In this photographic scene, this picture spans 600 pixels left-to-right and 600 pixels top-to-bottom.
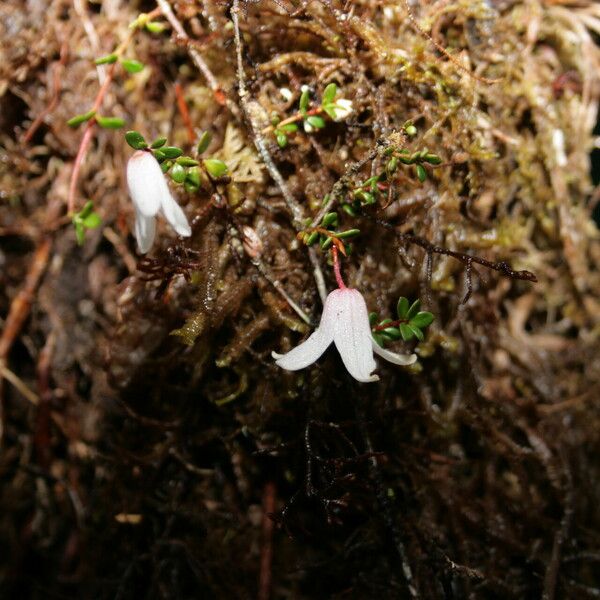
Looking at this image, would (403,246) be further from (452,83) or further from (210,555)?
(210,555)

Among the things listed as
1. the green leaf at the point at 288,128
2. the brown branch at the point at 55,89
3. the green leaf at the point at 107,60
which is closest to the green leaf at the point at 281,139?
the green leaf at the point at 288,128

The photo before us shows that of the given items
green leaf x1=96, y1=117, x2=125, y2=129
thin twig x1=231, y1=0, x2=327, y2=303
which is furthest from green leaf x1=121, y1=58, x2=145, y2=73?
thin twig x1=231, y1=0, x2=327, y2=303

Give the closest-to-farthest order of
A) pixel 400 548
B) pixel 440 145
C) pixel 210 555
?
pixel 400 548 < pixel 440 145 < pixel 210 555

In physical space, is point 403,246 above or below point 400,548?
above

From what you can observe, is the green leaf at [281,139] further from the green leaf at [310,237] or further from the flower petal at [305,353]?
the flower petal at [305,353]

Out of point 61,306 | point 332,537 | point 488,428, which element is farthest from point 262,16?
point 332,537

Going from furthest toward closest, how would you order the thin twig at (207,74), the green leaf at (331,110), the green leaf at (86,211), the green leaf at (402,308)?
the green leaf at (86,211) < the thin twig at (207,74) < the green leaf at (331,110) < the green leaf at (402,308)
